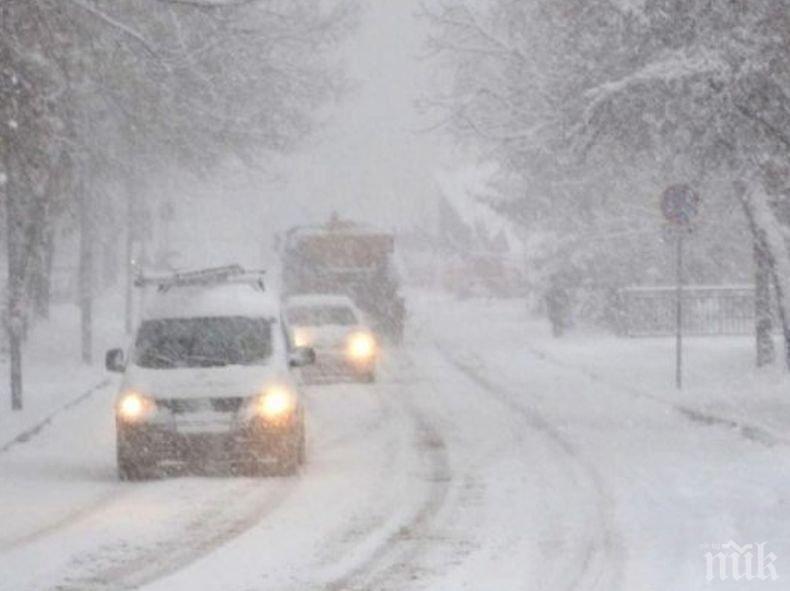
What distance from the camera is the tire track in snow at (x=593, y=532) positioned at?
10.4m

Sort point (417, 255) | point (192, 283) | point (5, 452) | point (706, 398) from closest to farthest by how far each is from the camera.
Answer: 1. point (5, 452)
2. point (192, 283)
3. point (706, 398)
4. point (417, 255)

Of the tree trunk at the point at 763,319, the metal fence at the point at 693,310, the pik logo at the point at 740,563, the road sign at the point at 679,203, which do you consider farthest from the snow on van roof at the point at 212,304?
the metal fence at the point at 693,310

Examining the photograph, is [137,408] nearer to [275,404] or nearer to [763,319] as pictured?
[275,404]

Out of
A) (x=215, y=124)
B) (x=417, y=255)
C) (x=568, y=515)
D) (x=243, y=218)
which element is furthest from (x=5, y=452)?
(x=243, y=218)

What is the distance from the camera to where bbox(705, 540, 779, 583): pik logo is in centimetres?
1048

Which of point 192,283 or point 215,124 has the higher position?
point 215,124

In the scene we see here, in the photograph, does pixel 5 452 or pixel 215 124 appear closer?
pixel 5 452

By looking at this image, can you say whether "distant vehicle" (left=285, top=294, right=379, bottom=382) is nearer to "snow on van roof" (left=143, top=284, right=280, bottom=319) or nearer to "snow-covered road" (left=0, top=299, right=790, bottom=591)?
"snow-covered road" (left=0, top=299, right=790, bottom=591)

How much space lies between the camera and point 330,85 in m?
36.4

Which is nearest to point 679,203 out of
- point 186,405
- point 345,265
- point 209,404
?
point 209,404

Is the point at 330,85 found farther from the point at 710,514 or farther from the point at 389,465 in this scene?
the point at 710,514

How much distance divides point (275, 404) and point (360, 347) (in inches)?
495

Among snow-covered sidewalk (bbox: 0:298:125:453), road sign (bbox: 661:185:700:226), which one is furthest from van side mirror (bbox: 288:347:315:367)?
road sign (bbox: 661:185:700:226)

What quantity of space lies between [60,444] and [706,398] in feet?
30.2
